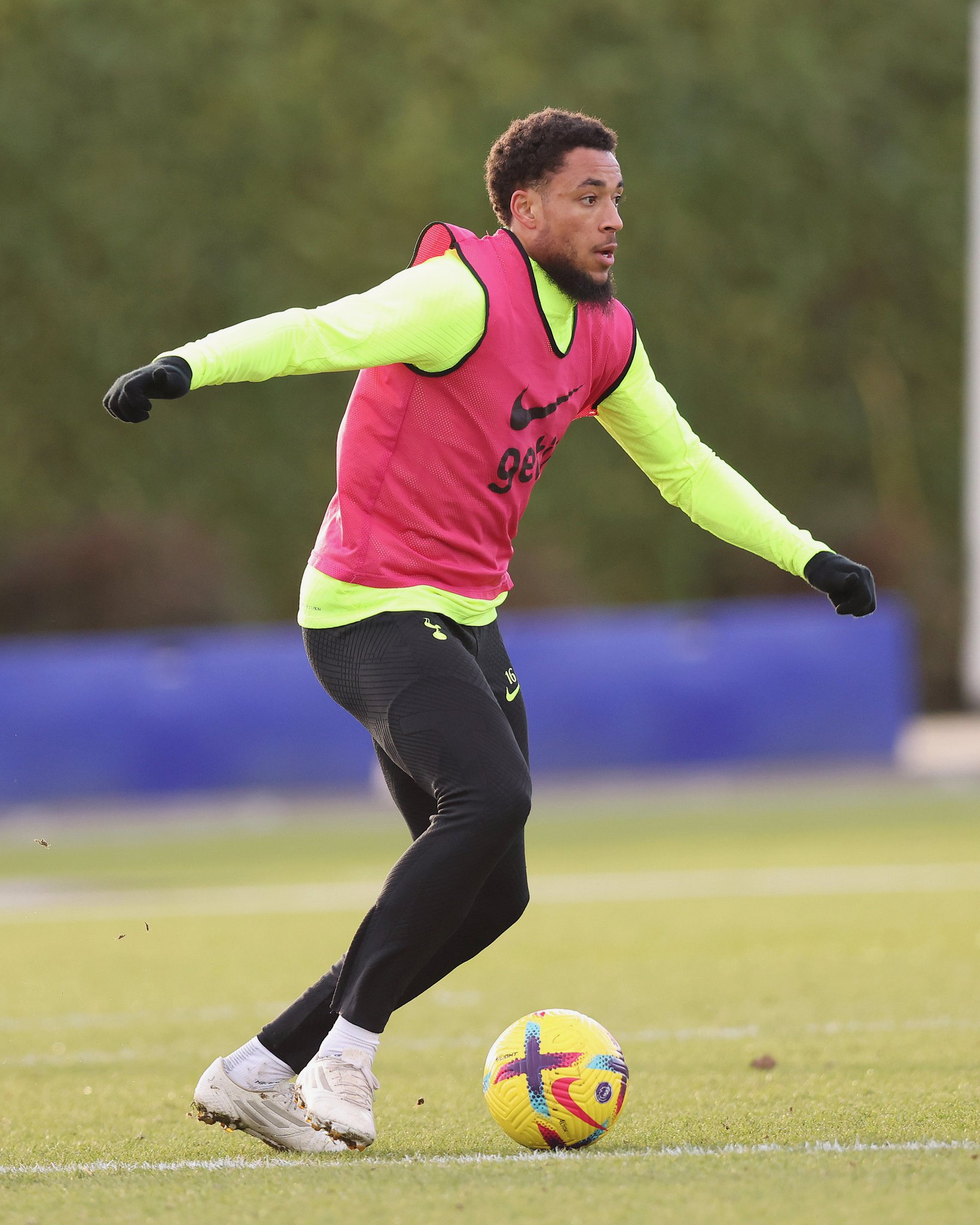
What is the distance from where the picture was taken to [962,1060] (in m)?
6.07

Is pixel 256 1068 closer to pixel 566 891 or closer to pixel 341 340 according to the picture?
pixel 341 340

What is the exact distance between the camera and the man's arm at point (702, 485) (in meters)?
5.33

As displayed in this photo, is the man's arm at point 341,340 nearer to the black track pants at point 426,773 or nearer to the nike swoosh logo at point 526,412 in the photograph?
the nike swoosh logo at point 526,412

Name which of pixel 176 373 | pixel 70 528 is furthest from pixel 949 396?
pixel 176 373

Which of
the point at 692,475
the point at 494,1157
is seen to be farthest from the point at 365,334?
the point at 494,1157

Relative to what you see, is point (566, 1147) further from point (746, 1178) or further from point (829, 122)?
point (829, 122)

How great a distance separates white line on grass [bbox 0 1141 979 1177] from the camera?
184 inches

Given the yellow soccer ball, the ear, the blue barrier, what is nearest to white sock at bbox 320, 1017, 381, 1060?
the yellow soccer ball

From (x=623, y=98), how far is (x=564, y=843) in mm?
18401

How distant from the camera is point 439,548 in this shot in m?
4.96

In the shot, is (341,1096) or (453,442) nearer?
(341,1096)

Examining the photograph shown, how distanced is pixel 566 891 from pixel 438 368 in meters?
7.05

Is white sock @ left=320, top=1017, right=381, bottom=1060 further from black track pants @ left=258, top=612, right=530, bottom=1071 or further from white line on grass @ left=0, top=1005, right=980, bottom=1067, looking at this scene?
white line on grass @ left=0, top=1005, right=980, bottom=1067

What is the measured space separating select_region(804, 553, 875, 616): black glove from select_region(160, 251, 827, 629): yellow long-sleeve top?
44mm
